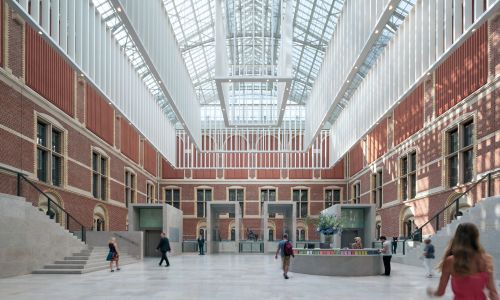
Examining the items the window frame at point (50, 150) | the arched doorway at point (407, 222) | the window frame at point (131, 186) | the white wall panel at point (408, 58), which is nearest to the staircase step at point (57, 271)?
the window frame at point (50, 150)

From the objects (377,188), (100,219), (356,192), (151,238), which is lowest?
(151,238)

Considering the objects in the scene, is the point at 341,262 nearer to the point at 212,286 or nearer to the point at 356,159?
the point at 212,286

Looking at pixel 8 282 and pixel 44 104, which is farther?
pixel 44 104

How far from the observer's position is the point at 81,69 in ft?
54.8

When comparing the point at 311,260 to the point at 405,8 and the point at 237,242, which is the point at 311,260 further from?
the point at 237,242

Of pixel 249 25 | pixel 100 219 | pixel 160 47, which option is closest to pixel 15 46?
pixel 160 47

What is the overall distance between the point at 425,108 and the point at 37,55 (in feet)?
58.0

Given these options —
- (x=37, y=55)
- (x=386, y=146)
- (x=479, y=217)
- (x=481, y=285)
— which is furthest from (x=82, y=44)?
(x=386, y=146)

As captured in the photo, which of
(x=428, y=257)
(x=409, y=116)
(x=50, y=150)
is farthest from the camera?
(x=409, y=116)

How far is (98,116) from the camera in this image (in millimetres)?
32094

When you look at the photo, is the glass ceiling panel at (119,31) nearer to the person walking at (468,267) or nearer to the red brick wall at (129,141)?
the red brick wall at (129,141)

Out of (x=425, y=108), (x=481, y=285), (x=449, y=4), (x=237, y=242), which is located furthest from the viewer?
(x=237, y=242)

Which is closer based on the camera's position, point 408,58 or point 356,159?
point 408,58

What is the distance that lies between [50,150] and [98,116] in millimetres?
7820
